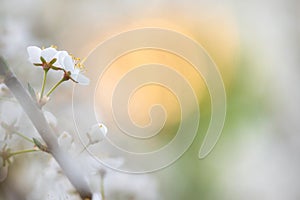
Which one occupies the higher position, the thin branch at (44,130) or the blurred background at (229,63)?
the blurred background at (229,63)

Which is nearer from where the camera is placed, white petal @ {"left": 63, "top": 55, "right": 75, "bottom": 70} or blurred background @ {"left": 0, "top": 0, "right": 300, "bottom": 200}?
white petal @ {"left": 63, "top": 55, "right": 75, "bottom": 70}

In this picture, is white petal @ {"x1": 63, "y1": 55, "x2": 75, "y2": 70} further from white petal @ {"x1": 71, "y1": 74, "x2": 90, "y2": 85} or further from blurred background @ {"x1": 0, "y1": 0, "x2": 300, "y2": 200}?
blurred background @ {"x1": 0, "y1": 0, "x2": 300, "y2": 200}

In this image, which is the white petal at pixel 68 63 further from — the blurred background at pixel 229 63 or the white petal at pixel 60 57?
the blurred background at pixel 229 63

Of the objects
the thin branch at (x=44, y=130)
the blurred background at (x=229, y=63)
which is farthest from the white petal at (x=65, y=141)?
the blurred background at (x=229, y=63)

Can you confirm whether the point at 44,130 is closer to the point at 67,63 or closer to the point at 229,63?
the point at 67,63

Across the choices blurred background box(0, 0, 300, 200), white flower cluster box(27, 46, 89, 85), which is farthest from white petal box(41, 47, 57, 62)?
blurred background box(0, 0, 300, 200)

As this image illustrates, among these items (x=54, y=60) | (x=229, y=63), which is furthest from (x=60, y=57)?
(x=229, y=63)
